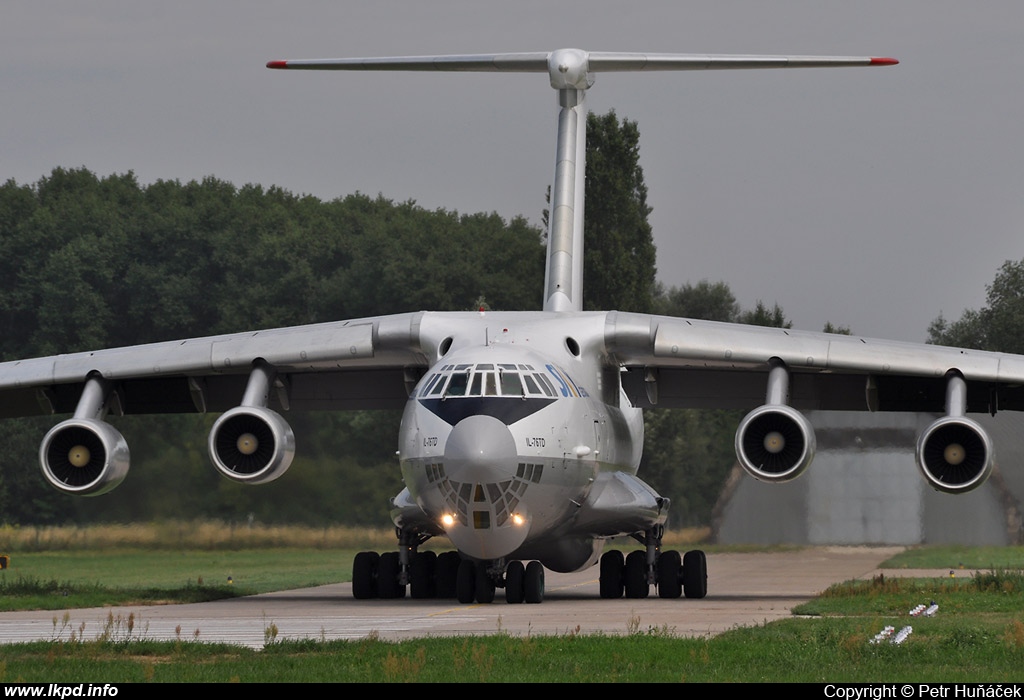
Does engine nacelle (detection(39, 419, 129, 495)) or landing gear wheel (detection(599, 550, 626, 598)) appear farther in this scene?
landing gear wheel (detection(599, 550, 626, 598))

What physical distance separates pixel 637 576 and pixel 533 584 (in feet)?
6.69

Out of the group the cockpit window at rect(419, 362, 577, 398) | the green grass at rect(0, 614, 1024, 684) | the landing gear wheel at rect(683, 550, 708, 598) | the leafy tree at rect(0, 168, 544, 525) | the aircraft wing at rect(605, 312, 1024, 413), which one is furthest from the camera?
the leafy tree at rect(0, 168, 544, 525)

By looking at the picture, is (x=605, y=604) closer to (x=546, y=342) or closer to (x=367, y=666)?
(x=546, y=342)

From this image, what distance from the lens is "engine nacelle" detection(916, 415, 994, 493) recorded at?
1662 cm

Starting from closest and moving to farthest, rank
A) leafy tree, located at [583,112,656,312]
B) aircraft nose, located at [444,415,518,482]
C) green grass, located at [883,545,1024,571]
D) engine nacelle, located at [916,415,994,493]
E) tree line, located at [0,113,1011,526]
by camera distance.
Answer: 1. aircraft nose, located at [444,415,518,482]
2. engine nacelle, located at [916,415,994,493]
3. green grass, located at [883,545,1024,571]
4. tree line, located at [0,113,1011,526]
5. leafy tree, located at [583,112,656,312]

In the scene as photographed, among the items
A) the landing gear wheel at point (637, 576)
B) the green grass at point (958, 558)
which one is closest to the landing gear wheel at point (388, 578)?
the landing gear wheel at point (637, 576)

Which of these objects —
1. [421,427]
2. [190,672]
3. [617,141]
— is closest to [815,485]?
[421,427]

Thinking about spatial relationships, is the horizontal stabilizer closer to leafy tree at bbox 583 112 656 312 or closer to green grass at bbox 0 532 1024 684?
green grass at bbox 0 532 1024 684

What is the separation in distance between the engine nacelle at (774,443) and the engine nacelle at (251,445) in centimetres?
480

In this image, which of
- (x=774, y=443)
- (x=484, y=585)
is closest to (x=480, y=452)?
(x=484, y=585)

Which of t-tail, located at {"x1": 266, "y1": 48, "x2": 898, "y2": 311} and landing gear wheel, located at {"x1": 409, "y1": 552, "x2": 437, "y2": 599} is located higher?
t-tail, located at {"x1": 266, "y1": 48, "x2": 898, "y2": 311}

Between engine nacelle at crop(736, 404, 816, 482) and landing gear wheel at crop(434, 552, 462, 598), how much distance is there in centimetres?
348

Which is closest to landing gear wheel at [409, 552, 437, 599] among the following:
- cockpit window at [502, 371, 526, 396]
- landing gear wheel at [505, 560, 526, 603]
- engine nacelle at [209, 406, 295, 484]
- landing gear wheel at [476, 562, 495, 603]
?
landing gear wheel at [476, 562, 495, 603]

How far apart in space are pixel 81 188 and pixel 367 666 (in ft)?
134
